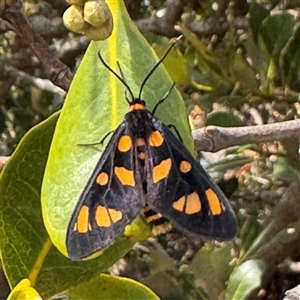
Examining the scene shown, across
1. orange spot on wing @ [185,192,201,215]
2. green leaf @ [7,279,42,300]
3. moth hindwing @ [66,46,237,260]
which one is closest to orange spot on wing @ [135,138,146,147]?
moth hindwing @ [66,46,237,260]

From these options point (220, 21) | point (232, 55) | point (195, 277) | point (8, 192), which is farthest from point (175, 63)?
point (8, 192)

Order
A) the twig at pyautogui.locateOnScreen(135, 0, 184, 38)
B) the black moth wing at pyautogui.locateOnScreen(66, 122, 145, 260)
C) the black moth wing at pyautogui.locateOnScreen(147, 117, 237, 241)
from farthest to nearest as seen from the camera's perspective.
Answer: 1. the twig at pyautogui.locateOnScreen(135, 0, 184, 38)
2. the black moth wing at pyautogui.locateOnScreen(147, 117, 237, 241)
3. the black moth wing at pyautogui.locateOnScreen(66, 122, 145, 260)

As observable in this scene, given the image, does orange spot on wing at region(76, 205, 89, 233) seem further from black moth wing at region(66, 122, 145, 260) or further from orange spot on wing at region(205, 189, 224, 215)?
orange spot on wing at region(205, 189, 224, 215)

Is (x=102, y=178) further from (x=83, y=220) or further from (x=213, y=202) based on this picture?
(x=213, y=202)

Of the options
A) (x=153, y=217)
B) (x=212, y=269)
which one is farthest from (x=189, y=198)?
(x=212, y=269)

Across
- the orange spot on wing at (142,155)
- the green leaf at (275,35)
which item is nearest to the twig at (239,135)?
Answer: the orange spot on wing at (142,155)

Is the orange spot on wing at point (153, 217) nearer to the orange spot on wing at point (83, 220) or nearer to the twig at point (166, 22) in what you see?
the orange spot on wing at point (83, 220)
